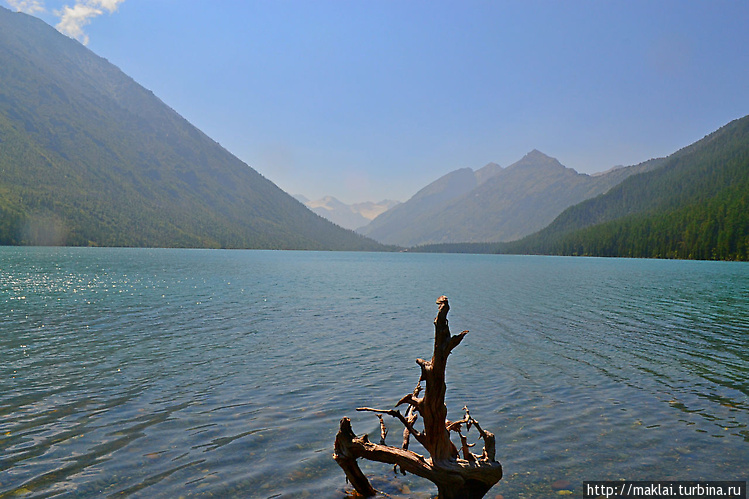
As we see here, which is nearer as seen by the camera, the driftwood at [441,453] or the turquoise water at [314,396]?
the driftwood at [441,453]

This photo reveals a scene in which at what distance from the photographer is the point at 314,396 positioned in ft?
63.7

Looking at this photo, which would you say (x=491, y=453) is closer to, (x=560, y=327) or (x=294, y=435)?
(x=294, y=435)

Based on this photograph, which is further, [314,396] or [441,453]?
[314,396]

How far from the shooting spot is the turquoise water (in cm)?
1247

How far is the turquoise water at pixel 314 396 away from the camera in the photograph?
1247cm

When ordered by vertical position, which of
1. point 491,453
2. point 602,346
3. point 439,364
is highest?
point 439,364

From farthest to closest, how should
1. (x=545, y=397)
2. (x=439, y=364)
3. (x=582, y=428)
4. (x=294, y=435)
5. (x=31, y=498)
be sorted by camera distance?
(x=545, y=397) < (x=582, y=428) < (x=294, y=435) < (x=31, y=498) < (x=439, y=364)

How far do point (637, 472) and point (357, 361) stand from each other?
1570cm

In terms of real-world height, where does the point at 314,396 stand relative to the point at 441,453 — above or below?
below

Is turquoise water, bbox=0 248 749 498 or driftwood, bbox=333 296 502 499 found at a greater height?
driftwood, bbox=333 296 502 499

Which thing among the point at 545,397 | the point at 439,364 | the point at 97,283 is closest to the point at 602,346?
the point at 545,397

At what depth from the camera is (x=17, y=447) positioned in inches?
525

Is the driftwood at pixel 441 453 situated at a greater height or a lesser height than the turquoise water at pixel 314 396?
greater

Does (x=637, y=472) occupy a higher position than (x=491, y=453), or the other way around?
(x=491, y=453)
